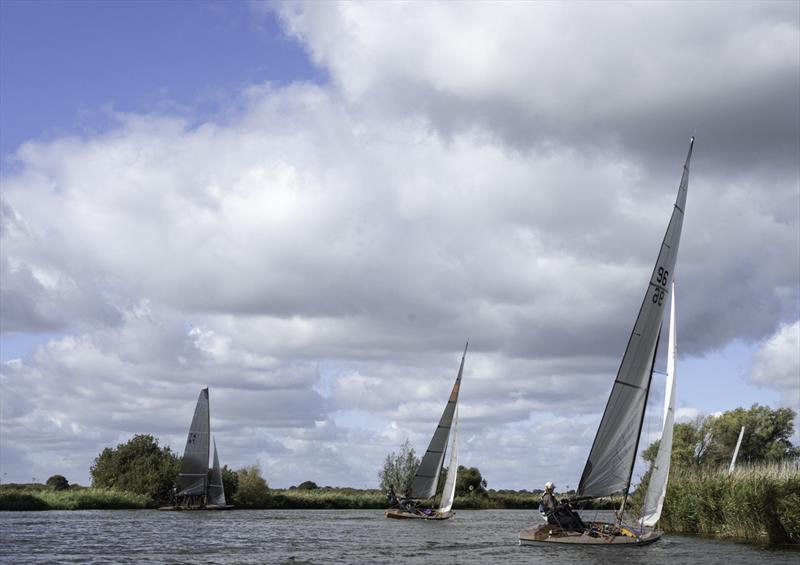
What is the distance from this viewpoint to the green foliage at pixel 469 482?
10569 centimetres

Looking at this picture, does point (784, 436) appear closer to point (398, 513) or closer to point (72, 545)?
point (398, 513)

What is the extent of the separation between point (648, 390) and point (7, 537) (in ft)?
88.2

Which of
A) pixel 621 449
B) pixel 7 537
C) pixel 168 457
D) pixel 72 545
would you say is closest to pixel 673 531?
pixel 621 449

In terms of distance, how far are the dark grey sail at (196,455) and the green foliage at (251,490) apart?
12931mm

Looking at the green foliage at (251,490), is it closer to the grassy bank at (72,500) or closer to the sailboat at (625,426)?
the grassy bank at (72,500)

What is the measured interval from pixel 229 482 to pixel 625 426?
195 ft

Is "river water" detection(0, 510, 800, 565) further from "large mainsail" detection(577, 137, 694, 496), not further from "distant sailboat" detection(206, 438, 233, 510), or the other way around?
"distant sailboat" detection(206, 438, 233, 510)

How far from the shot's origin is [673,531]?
1661 inches

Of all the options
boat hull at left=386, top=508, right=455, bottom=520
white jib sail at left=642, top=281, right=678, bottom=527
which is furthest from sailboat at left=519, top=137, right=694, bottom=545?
boat hull at left=386, top=508, right=455, bottom=520

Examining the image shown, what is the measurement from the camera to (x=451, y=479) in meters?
61.3

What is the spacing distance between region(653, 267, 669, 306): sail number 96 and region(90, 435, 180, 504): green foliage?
57947 millimetres

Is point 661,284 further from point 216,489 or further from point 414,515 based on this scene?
point 216,489

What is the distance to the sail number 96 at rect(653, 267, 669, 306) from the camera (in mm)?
33281

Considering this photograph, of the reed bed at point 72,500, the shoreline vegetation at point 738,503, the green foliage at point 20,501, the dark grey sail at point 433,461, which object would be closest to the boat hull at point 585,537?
the shoreline vegetation at point 738,503
